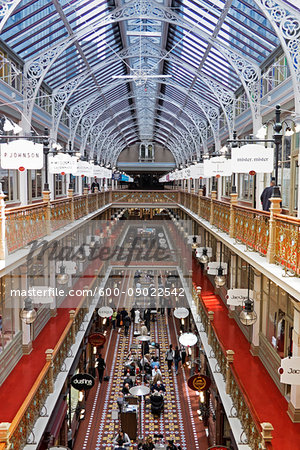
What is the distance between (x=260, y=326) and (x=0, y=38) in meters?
12.9

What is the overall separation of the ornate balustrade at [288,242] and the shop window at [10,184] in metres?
11.0

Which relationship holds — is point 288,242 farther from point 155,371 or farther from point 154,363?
point 154,363

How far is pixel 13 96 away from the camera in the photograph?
15523 millimetres

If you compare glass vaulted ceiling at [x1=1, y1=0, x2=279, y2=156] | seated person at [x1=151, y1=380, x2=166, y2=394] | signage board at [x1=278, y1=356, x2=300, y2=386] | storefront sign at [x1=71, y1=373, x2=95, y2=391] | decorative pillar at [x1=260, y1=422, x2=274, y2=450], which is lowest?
seated person at [x1=151, y1=380, x2=166, y2=394]

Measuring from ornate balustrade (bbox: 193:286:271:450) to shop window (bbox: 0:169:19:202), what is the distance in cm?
888

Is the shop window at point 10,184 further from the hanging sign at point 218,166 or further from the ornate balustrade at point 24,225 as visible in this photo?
the hanging sign at point 218,166

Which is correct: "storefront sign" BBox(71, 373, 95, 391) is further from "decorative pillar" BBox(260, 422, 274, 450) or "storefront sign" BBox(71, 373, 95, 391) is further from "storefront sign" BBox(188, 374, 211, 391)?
"decorative pillar" BBox(260, 422, 274, 450)

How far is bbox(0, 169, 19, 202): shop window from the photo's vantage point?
634 inches

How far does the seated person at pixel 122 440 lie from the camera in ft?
46.5

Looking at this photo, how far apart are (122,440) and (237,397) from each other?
19.8 ft

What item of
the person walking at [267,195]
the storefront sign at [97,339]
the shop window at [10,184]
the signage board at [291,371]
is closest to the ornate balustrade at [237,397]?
the signage board at [291,371]

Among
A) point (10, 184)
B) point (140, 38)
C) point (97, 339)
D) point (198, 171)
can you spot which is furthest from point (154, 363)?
point (140, 38)

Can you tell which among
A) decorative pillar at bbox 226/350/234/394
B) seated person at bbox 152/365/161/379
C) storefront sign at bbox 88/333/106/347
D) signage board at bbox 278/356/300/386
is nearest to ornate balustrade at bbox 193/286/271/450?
decorative pillar at bbox 226/350/234/394

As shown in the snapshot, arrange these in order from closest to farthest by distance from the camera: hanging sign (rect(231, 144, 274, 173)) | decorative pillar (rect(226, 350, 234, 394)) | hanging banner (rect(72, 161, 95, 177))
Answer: hanging sign (rect(231, 144, 274, 173)) → decorative pillar (rect(226, 350, 234, 394)) → hanging banner (rect(72, 161, 95, 177))
